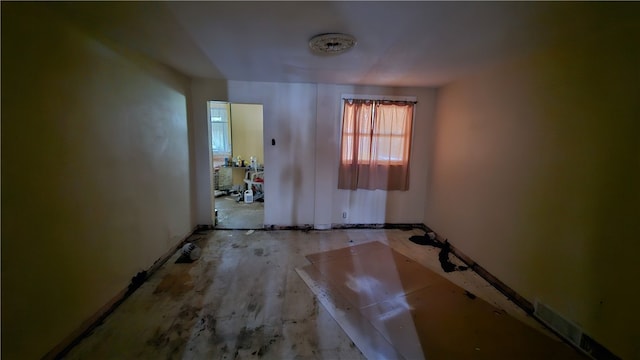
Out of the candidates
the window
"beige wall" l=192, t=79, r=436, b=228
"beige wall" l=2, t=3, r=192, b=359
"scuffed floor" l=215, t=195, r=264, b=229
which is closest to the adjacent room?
"beige wall" l=2, t=3, r=192, b=359

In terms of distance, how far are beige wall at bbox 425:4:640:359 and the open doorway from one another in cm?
435

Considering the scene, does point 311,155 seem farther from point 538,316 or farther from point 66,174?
point 538,316

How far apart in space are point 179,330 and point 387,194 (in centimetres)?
328

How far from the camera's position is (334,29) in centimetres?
188

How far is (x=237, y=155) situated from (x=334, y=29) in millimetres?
5489

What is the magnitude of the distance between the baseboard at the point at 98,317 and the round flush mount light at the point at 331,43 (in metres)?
2.64

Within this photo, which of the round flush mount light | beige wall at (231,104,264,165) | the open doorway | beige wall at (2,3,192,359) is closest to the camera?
beige wall at (2,3,192,359)

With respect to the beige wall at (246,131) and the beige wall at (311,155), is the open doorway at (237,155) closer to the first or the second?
the beige wall at (246,131)

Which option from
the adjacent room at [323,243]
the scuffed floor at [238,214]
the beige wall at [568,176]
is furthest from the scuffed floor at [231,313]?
the scuffed floor at [238,214]

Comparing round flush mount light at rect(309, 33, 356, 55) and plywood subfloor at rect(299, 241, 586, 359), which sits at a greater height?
round flush mount light at rect(309, 33, 356, 55)

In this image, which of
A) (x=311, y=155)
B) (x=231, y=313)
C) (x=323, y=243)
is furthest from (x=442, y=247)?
(x=231, y=313)

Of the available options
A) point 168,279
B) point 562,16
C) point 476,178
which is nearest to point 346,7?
point 562,16

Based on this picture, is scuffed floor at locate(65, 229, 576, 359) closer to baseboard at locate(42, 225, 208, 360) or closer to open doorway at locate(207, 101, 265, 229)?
baseboard at locate(42, 225, 208, 360)

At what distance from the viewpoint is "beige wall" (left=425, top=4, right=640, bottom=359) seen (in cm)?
161
